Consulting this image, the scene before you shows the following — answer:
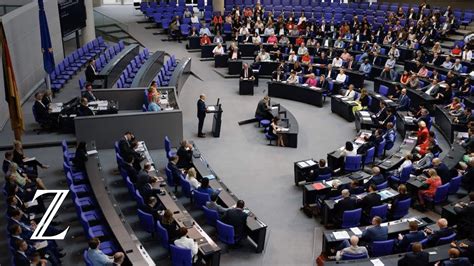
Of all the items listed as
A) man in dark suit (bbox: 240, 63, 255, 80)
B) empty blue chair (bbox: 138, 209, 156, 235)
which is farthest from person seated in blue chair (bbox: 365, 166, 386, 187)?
man in dark suit (bbox: 240, 63, 255, 80)

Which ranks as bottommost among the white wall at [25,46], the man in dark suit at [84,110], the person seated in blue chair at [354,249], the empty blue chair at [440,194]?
the empty blue chair at [440,194]

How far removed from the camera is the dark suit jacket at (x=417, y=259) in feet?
28.9

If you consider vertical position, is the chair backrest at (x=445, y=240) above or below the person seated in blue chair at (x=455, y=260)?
below

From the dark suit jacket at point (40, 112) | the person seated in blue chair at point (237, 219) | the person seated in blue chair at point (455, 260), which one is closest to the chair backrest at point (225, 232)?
the person seated in blue chair at point (237, 219)

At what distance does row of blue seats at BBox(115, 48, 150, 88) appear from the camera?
1936cm

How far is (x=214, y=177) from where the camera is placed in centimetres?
1278

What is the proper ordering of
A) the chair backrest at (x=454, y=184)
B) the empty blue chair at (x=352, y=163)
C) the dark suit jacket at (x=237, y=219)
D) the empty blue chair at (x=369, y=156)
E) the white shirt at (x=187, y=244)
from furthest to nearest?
the empty blue chair at (x=369, y=156)
the empty blue chair at (x=352, y=163)
the chair backrest at (x=454, y=184)
the dark suit jacket at (x=237, y=219)
the white shirt at (x=187, y=244)

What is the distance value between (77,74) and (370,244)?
53.0ft

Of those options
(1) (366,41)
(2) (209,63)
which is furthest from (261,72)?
(1) (366,41)

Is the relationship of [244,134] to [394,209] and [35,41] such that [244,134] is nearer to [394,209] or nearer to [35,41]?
[394,209]

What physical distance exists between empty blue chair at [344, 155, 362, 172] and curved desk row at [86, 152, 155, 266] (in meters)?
6.37

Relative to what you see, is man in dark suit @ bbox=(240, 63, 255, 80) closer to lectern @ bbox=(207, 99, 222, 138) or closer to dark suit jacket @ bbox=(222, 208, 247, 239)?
lectern @ bbox=(207, 99, 222, 138)

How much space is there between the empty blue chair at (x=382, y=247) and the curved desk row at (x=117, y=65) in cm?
1281

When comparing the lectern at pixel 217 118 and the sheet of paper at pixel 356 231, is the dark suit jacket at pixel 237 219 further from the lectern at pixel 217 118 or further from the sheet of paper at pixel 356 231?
the lectern at pixel 217 118
